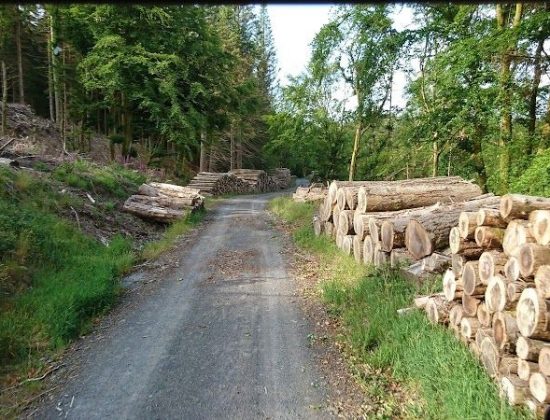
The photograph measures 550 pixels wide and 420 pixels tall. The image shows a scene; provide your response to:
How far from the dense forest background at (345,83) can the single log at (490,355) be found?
570cm

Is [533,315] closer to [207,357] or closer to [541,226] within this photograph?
[541,226]

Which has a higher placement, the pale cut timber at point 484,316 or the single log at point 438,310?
the pale cut timber at point 484,316

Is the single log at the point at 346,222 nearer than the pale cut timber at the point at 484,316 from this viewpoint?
No

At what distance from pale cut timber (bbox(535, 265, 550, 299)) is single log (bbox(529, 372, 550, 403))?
2.05 ft

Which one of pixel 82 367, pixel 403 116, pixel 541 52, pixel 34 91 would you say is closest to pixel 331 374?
pixel 82 367

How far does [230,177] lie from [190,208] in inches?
533

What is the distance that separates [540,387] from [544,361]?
0.66 feet

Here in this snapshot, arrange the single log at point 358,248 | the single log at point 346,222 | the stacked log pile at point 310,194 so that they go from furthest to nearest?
the stacked log pile at point 310,194 → the single log at point 346,222 → the single log at point 358,248

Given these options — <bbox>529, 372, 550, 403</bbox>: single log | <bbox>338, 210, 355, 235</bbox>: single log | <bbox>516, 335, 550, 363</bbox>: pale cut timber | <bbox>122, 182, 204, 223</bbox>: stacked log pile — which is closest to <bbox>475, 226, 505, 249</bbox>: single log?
<bbox>516, 335, 550, 363</bbox>: pale cut timber

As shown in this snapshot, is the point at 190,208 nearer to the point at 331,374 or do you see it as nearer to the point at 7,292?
the point at 7,292

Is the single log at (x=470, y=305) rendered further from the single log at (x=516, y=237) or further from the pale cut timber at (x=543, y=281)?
the pale cut timber at (x=543, y=281)

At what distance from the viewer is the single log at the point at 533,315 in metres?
3.13

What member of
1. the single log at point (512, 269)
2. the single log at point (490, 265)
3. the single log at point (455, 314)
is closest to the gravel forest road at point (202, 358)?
the single log at point (455, 314)

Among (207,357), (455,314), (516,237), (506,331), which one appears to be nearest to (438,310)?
(455,314)
